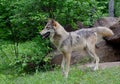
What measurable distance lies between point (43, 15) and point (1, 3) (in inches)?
64.5

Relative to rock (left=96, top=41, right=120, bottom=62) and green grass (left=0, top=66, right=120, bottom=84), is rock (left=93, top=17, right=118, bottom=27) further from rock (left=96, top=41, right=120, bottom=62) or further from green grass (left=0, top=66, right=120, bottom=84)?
green grass (left=0, top=66, right=120, bottom=84)

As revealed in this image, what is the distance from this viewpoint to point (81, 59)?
11992 millimetres

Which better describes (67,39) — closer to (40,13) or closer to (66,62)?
(66,62)

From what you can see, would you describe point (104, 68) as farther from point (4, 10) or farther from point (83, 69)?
point (4, 10)

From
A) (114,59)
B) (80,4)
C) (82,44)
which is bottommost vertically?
(114,59)

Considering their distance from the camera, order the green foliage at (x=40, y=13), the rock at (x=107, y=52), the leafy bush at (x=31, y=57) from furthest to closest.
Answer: the rock at (x=107, y=52), the leafy bush at (x=31, y=57), the green foliage at (x=40, y=13)

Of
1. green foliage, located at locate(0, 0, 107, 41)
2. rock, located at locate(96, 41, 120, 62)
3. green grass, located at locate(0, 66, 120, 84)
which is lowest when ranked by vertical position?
rock, located at locate(96, 41, 120, 62)

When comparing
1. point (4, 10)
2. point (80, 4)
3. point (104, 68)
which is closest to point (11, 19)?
point (4, 10)

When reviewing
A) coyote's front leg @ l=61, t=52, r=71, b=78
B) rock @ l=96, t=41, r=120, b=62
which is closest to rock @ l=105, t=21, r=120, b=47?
rock @ l=96, t=41, r=120, b=62

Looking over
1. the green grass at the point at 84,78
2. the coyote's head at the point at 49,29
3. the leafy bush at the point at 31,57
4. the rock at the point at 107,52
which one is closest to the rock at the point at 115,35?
the rock at the point at 107,52

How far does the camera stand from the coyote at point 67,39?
357 inches

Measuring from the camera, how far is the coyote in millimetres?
9078

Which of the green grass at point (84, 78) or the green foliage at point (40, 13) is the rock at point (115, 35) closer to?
the green foliage at point (40, 13)

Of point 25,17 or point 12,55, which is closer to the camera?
point 25,17
